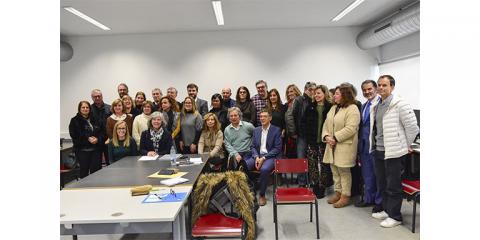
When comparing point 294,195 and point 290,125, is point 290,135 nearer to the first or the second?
point 290,125

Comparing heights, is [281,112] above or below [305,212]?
above

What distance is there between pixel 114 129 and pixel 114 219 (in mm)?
2577

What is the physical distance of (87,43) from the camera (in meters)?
7.61

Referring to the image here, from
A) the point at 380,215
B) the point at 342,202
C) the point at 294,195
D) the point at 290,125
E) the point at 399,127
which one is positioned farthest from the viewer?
the point at 290,125

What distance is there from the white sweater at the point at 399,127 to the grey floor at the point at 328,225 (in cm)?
79

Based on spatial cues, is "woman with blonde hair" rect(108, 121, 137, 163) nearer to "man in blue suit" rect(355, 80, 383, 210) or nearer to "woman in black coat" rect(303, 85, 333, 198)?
"woman in black coat" rect(303, 85, 333, 198)

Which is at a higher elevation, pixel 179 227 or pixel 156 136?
pixel 156 136

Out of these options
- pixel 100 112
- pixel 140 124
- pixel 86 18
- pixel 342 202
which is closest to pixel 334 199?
pixel 342 202

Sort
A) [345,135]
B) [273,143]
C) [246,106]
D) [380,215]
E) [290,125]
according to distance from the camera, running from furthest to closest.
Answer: [246,106] < [290,125] < [273,143] < [345,135] < [380,215]

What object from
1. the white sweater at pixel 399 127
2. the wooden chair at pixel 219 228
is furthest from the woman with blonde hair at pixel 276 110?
the wooden chair at pixel 219 228

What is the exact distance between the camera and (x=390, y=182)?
342cm

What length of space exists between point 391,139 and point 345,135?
702 mm

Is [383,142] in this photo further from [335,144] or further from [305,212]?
[305,212]

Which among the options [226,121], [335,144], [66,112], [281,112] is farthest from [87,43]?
[335,144]
